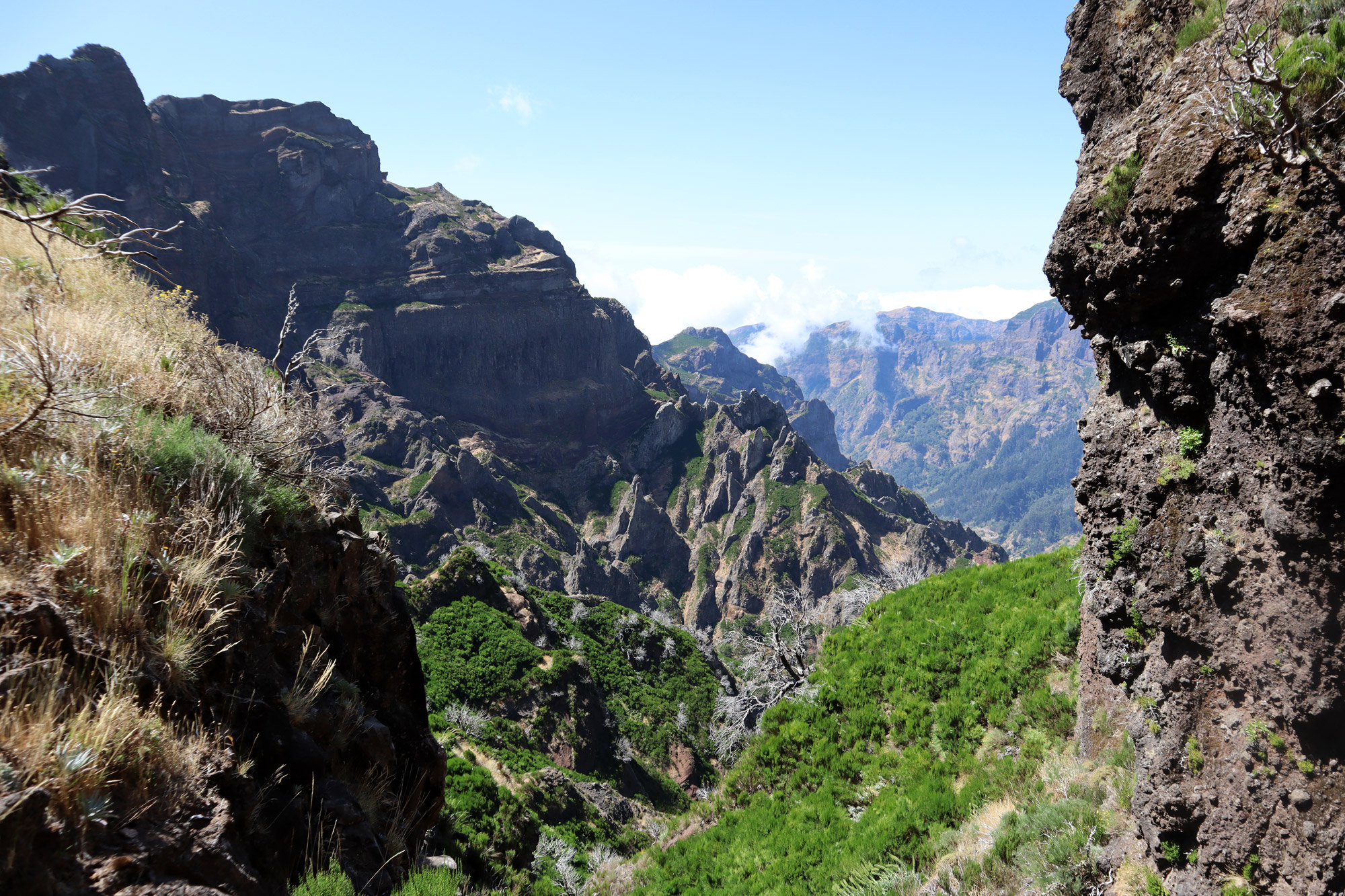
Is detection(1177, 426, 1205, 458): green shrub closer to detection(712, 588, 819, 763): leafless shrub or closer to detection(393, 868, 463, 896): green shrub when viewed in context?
detection(393, 868, 463, 896): green shrub

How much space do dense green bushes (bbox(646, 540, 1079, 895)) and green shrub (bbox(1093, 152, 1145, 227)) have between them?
6.28m

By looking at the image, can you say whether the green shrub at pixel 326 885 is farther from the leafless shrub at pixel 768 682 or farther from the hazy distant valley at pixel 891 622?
the leafless shrub at pixel 768 682

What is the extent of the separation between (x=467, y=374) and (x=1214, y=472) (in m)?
170

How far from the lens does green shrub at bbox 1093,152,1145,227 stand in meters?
5.06

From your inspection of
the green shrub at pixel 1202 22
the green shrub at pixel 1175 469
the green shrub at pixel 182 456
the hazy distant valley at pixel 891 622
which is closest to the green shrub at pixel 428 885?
the hazy distant valley at pixel 891 622

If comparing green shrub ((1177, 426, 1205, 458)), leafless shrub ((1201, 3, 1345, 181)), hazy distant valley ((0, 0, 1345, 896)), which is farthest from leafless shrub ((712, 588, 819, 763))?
leafless shrub ((1201, 3, 1345, 181))

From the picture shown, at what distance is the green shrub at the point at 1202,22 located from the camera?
5039 millimetres

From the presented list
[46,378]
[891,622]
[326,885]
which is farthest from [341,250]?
[326,885]

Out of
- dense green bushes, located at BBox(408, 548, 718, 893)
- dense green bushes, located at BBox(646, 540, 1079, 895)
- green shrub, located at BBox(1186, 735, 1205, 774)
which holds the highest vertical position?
green shrub, located at BBox(1186, 735, 1205, 774)

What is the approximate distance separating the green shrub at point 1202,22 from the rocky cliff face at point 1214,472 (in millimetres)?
100

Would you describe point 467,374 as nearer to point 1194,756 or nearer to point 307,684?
point 307,684

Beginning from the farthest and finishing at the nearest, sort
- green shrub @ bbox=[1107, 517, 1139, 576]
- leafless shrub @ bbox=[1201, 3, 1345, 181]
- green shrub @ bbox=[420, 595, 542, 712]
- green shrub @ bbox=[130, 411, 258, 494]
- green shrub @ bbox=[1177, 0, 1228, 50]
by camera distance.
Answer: green shrub @ bbox=[420, 595, 542, 712]
green shrub @ bbox=[130, 411, 258, 494]
green shrub @ bbox=[1107, 517, 1139, 576]
green shrub @ bbox=[1177, 0, 1228, 50]
leafless shrub @ bbox=[1201, 3, 1345, 181]

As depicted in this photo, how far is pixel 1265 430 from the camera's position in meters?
4.11

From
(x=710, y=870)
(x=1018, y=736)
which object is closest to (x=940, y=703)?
(x=1018, y=736)
